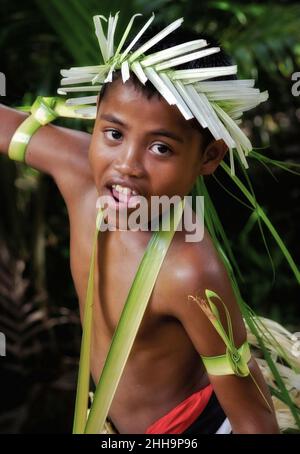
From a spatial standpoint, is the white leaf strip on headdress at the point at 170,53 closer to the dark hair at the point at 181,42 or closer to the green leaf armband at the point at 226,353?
the dark hair at the point at 181,42

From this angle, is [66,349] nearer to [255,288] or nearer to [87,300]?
[255,288]

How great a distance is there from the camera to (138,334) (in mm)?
772

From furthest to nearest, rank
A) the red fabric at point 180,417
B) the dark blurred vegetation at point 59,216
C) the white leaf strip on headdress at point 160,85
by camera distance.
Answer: the dark blurred vegetation at point 59,216
the red fabric at point 180,417
the white leaf strip on headdress at point 160,85

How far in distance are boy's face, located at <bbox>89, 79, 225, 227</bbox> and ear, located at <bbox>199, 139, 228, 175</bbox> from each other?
17mm

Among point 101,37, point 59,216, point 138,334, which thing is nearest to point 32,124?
point 101,37

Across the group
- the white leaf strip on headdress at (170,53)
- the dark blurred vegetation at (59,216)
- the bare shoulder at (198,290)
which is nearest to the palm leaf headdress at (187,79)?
the white leaf strip on headdress at (170,53)

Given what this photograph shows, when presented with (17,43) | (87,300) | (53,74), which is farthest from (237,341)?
(17,43)

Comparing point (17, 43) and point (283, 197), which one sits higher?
point (17, 43)

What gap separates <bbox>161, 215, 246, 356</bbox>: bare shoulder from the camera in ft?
2.38

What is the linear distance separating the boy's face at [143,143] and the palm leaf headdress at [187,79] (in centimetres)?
2

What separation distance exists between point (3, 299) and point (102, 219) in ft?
3.91

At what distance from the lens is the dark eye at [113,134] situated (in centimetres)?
72

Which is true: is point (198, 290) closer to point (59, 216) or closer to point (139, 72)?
point (139, 72)

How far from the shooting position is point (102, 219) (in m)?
0.76
